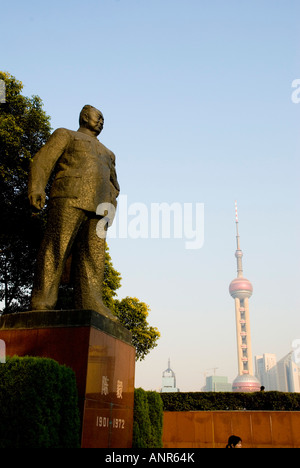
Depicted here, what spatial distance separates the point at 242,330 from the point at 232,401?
380 feet

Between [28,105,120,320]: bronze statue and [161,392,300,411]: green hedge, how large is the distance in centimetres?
1071

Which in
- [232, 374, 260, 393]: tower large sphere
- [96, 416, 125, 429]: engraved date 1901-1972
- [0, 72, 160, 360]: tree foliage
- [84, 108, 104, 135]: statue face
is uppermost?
[232, 374, 260, 393]: tower large sphere

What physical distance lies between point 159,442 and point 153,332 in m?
15.0

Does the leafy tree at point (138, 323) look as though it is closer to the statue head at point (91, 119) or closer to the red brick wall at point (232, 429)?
the red brick wall at point (232, 429)

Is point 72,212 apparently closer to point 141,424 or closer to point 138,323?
point 141,424

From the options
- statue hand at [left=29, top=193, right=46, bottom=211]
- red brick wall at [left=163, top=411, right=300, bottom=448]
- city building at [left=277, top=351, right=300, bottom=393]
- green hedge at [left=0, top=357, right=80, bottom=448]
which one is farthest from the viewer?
city building at [left=277, top=351, right=300, bottom=393]

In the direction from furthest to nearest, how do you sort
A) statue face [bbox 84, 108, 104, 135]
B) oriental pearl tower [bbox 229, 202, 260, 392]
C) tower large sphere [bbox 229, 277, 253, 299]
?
tower large sphere [bbox 229, 277, 253, 299] < oriental pearl tower [bbox 229, 202, 260, 392] < statue face [bbox 84, 108, 104, 135]

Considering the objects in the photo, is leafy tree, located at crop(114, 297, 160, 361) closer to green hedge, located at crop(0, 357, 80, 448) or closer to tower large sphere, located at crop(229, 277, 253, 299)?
green hedge, located at crop(0, 357, 80, 448)

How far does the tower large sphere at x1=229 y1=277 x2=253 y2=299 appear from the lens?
132250 millimetres

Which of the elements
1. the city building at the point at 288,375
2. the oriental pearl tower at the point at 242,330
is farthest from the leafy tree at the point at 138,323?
the city building at the point at 288,375

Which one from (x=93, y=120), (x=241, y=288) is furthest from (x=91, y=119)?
(x=241, y=288)

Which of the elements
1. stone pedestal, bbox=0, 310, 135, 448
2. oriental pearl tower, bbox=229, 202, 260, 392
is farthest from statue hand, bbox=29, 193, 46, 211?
oriental pearl tower, bbox=229, 202, 260, 392

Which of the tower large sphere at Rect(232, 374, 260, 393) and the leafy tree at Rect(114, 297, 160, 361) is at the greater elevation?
the tower large sphere at Rect(232, 374, 260, 393)
